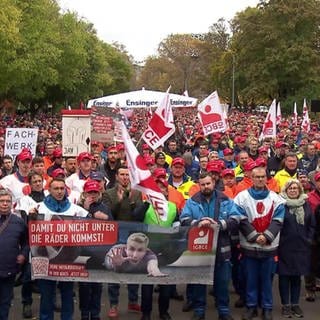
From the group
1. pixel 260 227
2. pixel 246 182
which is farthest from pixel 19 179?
pixel 260 227

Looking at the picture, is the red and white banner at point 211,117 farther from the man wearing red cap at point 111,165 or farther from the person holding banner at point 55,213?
the person holding banner at point 55,213

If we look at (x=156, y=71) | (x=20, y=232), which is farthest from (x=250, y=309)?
(x=156, y=71)

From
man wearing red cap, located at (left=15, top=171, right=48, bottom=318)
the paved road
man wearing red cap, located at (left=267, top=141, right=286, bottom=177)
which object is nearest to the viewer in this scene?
man wearing red cap, located at (left=15, top=171, right=48, bottom=318)

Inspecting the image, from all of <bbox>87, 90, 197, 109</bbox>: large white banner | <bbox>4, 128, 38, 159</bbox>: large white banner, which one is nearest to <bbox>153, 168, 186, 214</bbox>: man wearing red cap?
<bbox>4, 128, 38, 159</bbox>: large white banner

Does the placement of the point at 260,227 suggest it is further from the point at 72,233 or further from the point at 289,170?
the point at 289,170

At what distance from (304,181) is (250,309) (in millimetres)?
2315

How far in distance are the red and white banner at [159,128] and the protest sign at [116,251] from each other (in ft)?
11.9

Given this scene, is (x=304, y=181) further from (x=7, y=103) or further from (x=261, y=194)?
(x=7, y=103)

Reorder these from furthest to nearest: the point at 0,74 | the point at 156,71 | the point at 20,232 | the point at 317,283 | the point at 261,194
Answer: the point at 156,71 → the point at 0,74 → the point at 317,283 → the point at 261,194 → the point at 20,232

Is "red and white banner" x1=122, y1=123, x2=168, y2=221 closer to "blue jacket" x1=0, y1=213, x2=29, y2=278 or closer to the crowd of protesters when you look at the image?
the crowd of protesters

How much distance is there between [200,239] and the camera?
6984mm

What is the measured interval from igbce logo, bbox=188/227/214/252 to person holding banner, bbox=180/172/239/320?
3.4 inches

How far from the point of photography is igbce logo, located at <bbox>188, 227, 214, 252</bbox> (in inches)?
274

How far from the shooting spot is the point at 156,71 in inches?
4685
